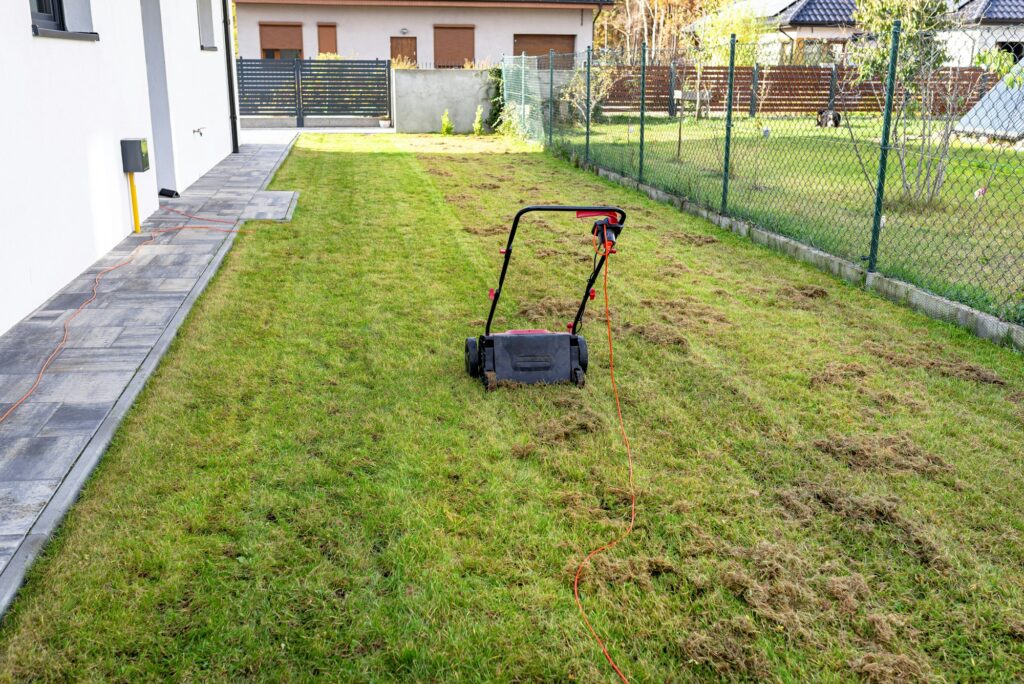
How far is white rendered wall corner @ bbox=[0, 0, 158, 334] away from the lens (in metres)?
5.31

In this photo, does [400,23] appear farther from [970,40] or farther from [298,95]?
Answer: [970,40]

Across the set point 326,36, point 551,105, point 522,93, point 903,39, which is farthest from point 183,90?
point 326,36

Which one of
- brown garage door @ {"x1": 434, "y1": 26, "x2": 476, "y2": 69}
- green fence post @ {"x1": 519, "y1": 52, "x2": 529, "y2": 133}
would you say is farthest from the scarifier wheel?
brown garage door @ {"x1": 434, "y1": 26, "x2": 476, "y2": 69}

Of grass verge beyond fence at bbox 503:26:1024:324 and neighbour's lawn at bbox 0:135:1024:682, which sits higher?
grass verge beyond fence at bbox 503:26:1024:324

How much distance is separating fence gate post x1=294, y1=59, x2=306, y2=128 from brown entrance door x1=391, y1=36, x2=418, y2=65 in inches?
174

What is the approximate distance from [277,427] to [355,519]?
3.16 feet

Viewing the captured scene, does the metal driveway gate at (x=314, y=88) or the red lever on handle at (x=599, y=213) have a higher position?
the metal driveway gate at (x=314, y=88)

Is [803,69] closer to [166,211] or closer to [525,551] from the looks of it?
[166,211]

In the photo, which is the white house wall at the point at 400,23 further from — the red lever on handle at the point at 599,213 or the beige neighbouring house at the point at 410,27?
the red lever on handle at the point at 599,213

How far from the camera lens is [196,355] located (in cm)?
496

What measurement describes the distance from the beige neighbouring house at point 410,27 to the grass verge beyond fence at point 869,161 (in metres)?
11.9

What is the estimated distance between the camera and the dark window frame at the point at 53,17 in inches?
260

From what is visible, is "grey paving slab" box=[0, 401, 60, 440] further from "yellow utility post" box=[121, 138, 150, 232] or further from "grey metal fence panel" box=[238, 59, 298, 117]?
"grey metal fence panel" box=[238, 59, 298, 117]

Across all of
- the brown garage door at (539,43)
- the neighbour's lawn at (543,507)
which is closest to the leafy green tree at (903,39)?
the neighbour's lawn at (543,507)
